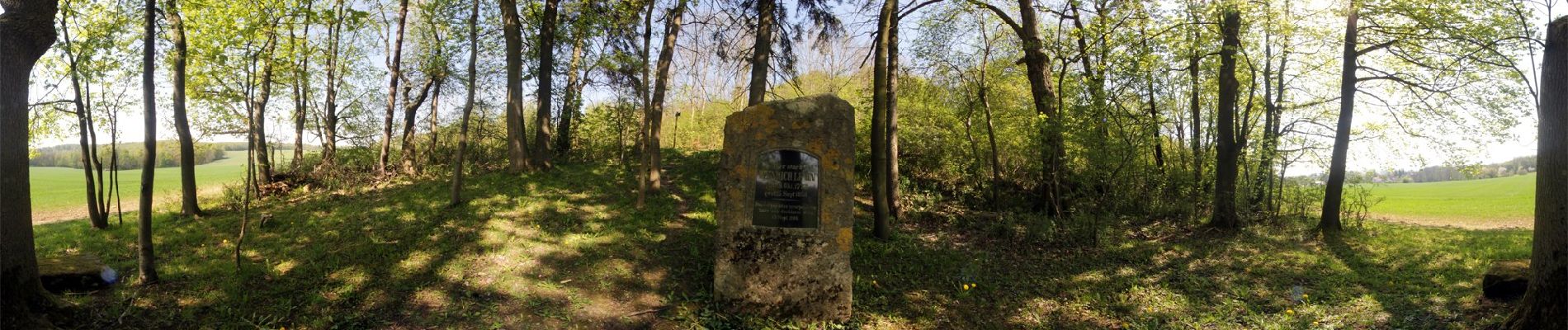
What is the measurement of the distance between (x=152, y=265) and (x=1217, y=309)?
34.1ft

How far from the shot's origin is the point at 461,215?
321 inches

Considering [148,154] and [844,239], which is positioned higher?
[148,154]

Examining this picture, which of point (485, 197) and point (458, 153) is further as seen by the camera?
point (485, 197)

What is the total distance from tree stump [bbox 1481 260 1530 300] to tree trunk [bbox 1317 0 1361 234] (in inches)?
162

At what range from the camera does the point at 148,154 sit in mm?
5195

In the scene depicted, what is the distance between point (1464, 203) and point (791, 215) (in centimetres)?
1999

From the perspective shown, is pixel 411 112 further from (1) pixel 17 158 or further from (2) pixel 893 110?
(2) pixel 893 110

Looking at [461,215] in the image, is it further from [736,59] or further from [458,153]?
[736,59]

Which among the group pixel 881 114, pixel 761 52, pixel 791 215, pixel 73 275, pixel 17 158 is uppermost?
pixel 761 52

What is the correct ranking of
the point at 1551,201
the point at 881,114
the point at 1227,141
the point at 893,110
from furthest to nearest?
the point at 1227,141 < the point at 893,110 < the point at 881,114 < the point at 1551,201

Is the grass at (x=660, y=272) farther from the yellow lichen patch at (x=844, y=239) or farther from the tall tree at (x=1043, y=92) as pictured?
the tall tree at (x=1043, y=92)

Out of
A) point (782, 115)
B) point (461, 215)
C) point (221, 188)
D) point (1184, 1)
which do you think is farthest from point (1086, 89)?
point (221, 188)

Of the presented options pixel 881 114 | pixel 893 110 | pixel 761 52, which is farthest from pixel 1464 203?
pixel 761 52

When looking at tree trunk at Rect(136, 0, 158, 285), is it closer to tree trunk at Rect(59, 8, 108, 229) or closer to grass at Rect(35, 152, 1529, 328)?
grass at Rect(35, 152, 1529, 328)
